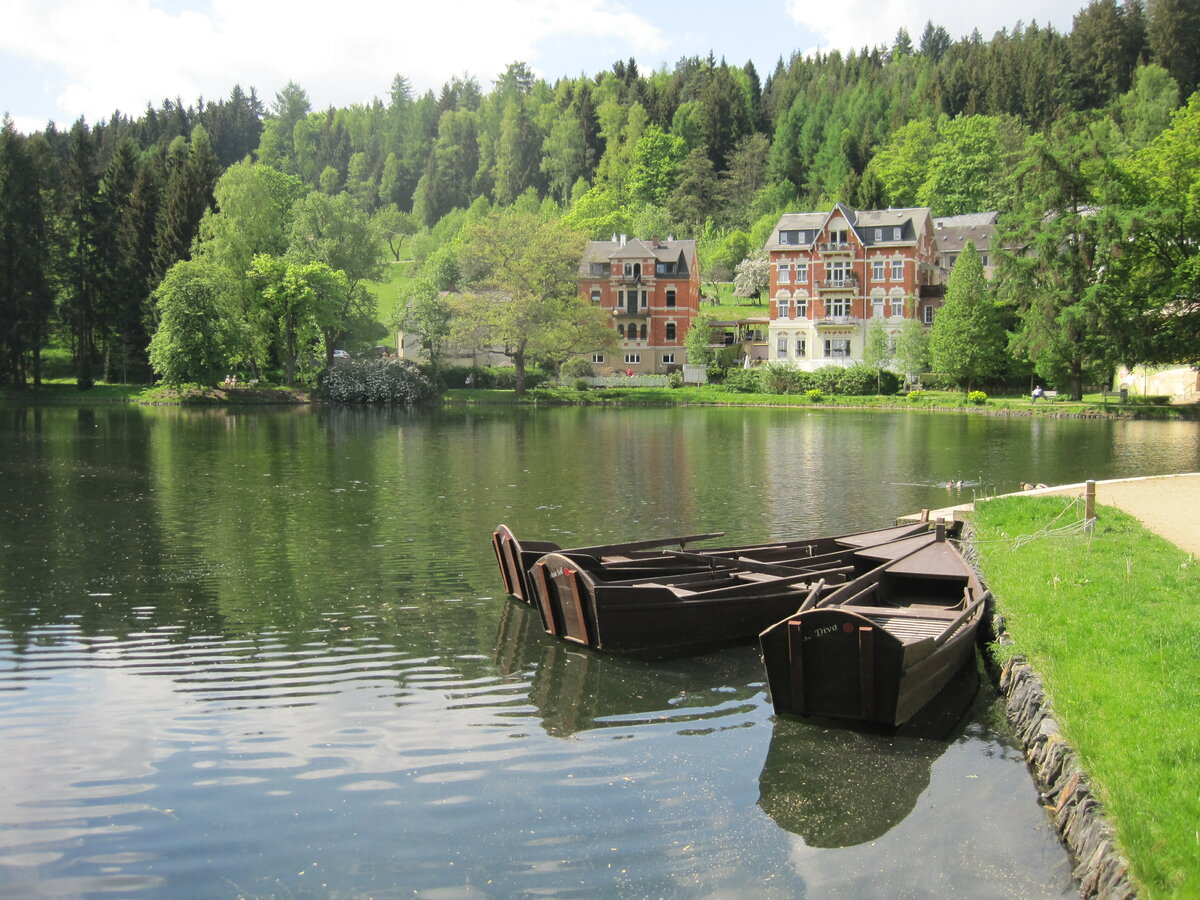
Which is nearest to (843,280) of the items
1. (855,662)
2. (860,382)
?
(860,382)

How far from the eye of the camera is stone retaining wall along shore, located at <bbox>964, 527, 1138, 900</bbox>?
7.00 m

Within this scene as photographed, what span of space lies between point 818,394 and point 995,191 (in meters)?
45.2

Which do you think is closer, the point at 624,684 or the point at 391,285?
the point at 624,684

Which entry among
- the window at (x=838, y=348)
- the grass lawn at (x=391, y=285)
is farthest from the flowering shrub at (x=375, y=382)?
the window at (x=838, y=348)

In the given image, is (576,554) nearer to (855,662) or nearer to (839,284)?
(855,662)

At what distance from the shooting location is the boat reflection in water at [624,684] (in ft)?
38.6

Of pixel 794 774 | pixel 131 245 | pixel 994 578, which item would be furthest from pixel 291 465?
pixel 131 245

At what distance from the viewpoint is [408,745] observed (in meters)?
10.6

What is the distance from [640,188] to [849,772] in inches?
5251

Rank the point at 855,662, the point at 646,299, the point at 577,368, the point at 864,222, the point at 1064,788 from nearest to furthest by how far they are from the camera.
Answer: the point at 1064,788, the point at 855,662, the point at 864,222, the point at 577,368, the point at 646,299

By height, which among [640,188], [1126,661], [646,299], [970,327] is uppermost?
[640,188]

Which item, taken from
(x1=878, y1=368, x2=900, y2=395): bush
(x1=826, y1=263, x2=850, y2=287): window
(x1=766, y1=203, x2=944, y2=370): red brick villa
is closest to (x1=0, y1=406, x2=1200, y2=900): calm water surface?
A: (x1=878, y1=368, x2=900, y2=395): bush

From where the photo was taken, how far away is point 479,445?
4397 cm

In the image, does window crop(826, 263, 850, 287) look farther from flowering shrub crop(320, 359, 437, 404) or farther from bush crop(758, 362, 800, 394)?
flowering shrub crop(320, 359, 437, 404)
